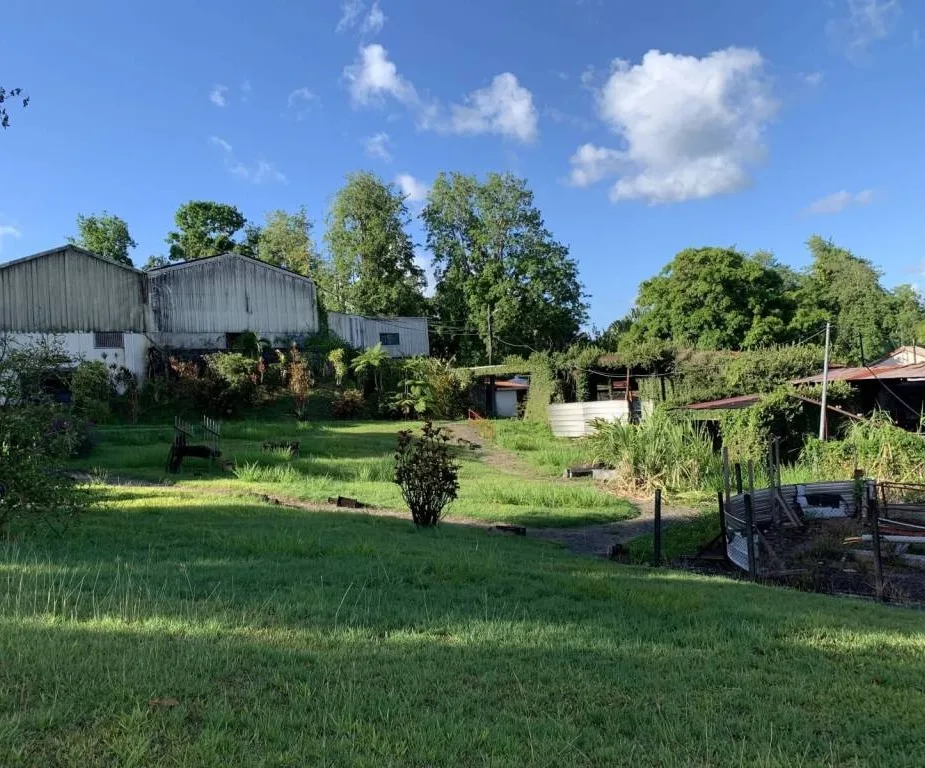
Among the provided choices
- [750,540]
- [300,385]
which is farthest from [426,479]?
[300,385]

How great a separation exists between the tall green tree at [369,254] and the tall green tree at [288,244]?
8.30 ft

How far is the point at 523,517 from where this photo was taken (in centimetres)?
1274

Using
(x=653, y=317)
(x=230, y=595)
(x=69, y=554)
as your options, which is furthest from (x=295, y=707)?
(x=653, y=317)

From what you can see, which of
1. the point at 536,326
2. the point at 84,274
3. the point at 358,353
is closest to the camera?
the point at 84,274

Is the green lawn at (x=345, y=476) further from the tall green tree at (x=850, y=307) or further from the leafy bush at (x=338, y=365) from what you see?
the tall green tree at (x=850, y=307)

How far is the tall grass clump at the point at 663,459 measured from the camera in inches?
647

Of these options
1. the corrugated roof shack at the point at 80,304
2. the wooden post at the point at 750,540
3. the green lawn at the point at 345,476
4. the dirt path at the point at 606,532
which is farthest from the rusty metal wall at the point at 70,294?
the wooden post at the point at 750,540

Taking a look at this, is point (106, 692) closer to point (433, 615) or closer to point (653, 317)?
point (433, 615)

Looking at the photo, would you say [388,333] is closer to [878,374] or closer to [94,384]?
[94,384]

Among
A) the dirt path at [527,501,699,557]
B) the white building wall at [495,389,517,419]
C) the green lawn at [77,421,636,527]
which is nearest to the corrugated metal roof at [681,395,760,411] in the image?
the green lawn at [77,421,636,527]

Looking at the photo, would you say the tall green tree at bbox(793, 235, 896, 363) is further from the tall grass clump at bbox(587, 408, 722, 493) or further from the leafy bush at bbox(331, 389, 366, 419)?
the tall grass clump at bbox(587, 408, 722, 493)

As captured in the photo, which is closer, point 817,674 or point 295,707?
point 295,707

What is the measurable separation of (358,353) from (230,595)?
32.7m

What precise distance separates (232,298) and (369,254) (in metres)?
16.0
